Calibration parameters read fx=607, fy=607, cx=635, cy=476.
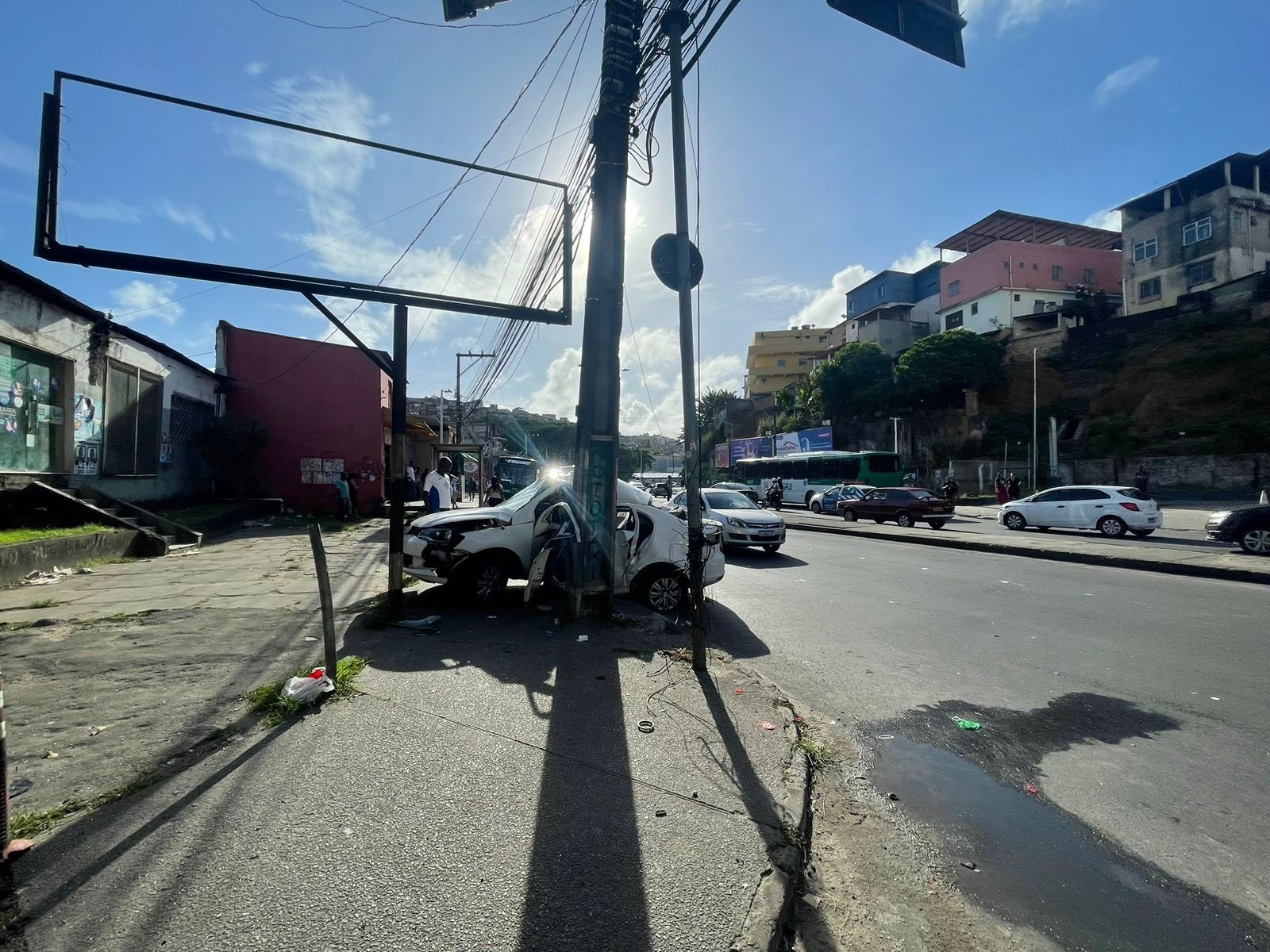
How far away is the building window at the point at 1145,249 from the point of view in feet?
143

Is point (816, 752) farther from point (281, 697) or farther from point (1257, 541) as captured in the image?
point (1257, 541)

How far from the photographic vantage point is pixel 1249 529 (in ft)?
40.1

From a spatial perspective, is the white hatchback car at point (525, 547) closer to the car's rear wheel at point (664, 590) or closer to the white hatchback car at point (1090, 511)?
the car's rear wheel at point (664, 590)

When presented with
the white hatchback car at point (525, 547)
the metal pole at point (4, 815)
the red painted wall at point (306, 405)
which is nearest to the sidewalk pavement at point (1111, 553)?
the white hatchback car at point (525, 547)

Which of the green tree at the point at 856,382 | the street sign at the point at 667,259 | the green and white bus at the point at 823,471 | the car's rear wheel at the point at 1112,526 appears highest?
the green tree at the point at 856,382

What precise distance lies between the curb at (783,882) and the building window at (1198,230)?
5444 cm

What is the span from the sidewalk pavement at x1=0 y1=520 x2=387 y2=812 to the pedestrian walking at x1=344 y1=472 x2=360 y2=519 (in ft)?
30.1

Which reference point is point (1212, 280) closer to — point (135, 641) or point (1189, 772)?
point (1189, 772)

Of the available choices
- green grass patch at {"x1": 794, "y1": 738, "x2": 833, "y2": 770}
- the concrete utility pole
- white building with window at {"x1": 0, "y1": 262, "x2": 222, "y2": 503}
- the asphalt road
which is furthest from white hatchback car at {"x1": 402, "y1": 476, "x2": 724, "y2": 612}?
white building with window at {"x1": 0, "y1": 262, "x2": 222, "y2": 503}

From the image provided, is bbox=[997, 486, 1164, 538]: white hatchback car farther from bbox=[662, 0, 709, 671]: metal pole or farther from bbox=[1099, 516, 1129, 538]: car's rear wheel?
bbox=[662, 0, 709, 671]: metal pole

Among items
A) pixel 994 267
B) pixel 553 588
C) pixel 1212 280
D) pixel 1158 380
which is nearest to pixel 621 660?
pixel 553 588

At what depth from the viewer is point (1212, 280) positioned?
39.8 meters

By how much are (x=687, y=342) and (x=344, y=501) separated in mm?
16860

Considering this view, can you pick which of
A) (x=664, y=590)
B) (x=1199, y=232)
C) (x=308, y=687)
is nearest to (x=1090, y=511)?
(x=664, y=590)
